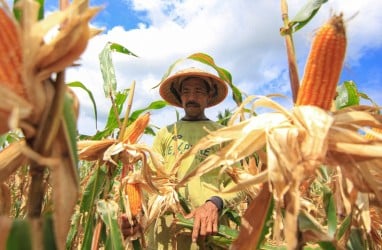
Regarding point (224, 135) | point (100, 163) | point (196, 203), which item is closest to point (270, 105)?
point (224, 135)

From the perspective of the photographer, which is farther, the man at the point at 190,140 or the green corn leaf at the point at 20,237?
the man at the point at 190,140

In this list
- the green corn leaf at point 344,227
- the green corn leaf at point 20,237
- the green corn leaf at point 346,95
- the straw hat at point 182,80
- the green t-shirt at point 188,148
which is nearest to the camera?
the green corn leaf at point 20,237

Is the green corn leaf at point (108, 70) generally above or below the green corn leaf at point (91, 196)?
above

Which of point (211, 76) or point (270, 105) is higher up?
point (211, 76)

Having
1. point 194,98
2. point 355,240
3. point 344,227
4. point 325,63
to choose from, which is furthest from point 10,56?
point 194,98

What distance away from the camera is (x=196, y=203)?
326cm

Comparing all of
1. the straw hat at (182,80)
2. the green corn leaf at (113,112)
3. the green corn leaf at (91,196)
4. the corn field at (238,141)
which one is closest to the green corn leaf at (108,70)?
the green corn leaf at (113,112)

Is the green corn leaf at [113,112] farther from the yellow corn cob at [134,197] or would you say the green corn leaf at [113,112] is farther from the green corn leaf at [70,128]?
the green corn leaf at [70,128]

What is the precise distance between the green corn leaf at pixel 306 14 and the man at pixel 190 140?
152 cm

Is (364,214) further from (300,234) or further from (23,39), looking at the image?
(23,39)

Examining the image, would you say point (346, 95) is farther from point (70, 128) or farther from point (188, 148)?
point (70, 128)

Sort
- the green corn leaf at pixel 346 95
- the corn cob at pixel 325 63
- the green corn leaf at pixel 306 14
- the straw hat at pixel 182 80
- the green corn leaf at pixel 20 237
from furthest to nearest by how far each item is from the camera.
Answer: the straw hat at pixel 182 80 → the green corn leaf at pixel 346 95 → the green corn leaf at pixel 306 14 → the corn cob at pixel 325 63 → the green corn leaf at pixel 20 237

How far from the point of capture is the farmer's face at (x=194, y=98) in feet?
12.3

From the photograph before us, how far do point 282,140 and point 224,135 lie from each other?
0.20 m
